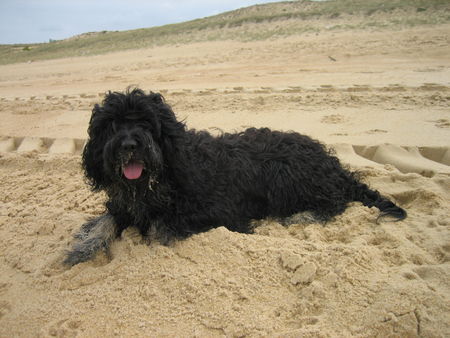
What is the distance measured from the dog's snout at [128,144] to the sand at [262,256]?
2.95 ft

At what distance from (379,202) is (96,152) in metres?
2.74

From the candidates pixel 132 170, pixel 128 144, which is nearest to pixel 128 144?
pixel 128 144

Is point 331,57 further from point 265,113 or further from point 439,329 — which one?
point 439,329

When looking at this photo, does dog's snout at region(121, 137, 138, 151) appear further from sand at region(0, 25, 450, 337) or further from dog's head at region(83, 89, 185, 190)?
sand at region(0, 25, 450, 337)

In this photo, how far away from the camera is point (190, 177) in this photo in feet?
11.0

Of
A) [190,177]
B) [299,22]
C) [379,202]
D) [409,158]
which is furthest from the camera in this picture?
[299,22]

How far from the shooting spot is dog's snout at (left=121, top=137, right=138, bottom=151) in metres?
2.83

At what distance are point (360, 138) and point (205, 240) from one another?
3.35 metres

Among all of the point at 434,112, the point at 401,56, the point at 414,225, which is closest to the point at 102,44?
the point at 401,56

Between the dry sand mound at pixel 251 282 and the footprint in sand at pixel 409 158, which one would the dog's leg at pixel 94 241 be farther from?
the footprint in sand at pixel 409 158

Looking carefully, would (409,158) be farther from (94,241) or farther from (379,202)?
(94,241)

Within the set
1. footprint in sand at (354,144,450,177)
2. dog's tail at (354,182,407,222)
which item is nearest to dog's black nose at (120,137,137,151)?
dog's tail at (354,182,407,222)

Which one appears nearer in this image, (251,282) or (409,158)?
(251,282)

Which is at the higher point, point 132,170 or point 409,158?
point 132,170
